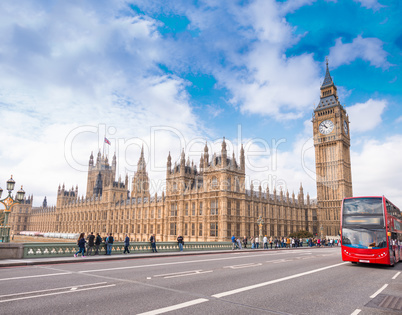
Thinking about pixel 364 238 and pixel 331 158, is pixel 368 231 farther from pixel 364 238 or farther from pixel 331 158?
pixel 331 158

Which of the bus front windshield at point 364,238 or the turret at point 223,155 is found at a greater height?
the turret at point 223,155

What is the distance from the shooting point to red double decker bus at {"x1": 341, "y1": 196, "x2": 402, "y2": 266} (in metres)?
16.6

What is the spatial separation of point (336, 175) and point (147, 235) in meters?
55.0

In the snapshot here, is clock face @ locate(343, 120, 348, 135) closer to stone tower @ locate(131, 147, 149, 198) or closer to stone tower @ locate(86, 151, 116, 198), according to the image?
stone tower @ locate(131, 147, 149, 198)

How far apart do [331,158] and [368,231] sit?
74.7m

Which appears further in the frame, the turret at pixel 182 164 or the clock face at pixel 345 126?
the clock face at pixel 345 126

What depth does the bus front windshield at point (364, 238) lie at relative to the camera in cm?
1656

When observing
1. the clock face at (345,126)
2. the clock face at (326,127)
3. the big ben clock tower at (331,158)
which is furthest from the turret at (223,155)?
the clock face at (345,126)

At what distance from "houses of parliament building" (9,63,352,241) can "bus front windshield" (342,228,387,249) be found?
3046 centimetres

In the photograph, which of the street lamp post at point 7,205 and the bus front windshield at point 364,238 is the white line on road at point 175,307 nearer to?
the bus front windshield at point 364,238

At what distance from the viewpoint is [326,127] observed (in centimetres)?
8812

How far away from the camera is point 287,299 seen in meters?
8.76

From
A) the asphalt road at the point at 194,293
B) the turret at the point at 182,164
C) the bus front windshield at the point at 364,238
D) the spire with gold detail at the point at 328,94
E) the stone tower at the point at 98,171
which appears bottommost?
the asphalt road at the point at 194,293

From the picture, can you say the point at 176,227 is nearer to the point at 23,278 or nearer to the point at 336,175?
the point at 23,278
